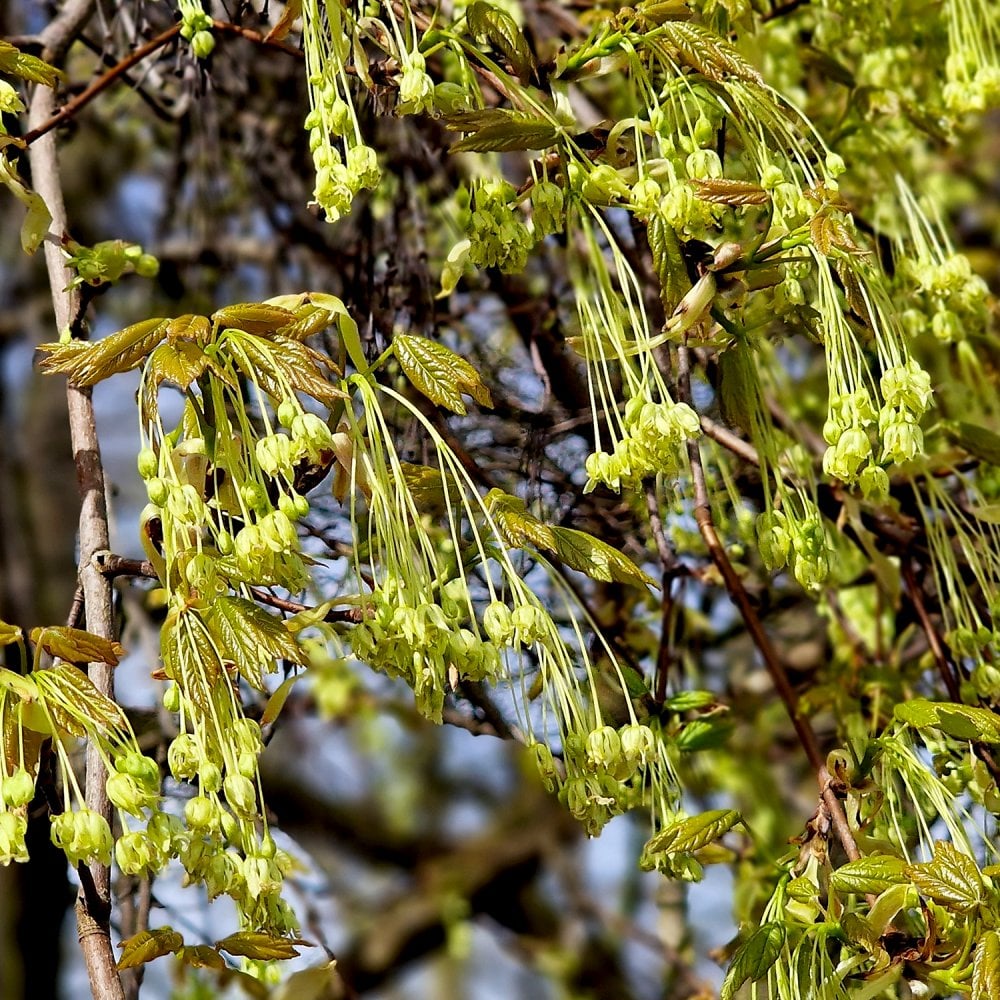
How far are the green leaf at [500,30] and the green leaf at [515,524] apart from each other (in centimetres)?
43

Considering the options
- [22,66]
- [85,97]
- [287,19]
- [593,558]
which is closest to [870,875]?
[593,558]

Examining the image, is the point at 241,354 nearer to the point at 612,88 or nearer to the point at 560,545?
the point at 560,545

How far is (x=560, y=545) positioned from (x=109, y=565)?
1.45ft

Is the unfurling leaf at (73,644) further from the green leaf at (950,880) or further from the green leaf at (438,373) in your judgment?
the green leaf at (950,880)

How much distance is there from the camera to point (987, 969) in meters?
1.19

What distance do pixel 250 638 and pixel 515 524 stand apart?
278mm

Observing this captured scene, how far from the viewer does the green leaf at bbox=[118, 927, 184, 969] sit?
4.03 ft

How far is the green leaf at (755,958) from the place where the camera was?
1.26m

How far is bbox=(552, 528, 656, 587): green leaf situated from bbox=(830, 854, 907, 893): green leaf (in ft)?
1.02

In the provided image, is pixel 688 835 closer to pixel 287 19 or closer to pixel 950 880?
pixel 950 880

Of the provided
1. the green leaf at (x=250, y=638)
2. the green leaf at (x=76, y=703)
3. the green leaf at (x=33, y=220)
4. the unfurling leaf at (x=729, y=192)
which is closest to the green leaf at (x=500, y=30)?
the unfurling leaf at (x=729, y=192)

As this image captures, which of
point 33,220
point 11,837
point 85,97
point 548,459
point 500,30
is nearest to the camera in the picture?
point 11,837

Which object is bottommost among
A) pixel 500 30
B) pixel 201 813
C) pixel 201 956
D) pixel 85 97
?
pixel 201 956

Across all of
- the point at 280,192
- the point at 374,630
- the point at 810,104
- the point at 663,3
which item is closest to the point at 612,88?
the point at 810,104
